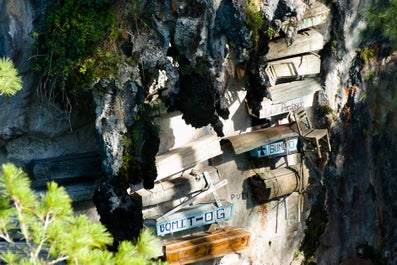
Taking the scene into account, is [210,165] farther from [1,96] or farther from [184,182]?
[1,96]

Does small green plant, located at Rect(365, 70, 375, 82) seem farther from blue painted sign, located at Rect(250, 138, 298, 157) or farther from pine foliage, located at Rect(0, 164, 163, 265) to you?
pine foliage, located at Rect(0, 164, 163, 265)

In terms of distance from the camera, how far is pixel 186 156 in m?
12.7

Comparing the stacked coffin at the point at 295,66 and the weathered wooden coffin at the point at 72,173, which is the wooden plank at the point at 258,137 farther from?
the weathered wooden coffin at the point at 72,173

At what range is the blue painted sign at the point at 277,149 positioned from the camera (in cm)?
1379

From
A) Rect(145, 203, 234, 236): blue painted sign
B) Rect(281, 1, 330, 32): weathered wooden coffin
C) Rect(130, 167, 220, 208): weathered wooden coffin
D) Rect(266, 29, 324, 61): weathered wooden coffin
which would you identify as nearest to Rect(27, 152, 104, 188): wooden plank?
Rect(130, 167, 220, 208): weathered wooden coffin

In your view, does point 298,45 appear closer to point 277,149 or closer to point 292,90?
point 292,90

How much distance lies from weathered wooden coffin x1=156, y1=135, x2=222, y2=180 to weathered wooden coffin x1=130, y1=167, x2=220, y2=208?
182mm

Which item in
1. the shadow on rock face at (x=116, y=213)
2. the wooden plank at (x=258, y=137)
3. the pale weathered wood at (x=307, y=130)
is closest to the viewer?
the shadow on rock face at (x=116, y=213)

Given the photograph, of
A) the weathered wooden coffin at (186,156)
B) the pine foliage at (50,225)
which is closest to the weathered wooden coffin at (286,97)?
the weathered wooden coffin at (186,156)

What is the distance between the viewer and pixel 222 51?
12.4 m

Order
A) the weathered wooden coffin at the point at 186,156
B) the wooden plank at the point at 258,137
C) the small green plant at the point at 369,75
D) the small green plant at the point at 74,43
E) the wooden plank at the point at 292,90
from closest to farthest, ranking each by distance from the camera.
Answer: the small green plant at the point at 74,43 < the weathered wooden coffin at the point at 186,156 < the wooden plank at the point at 258,137 < the wooden plank at the point at 292,90 < the small green plant at the point at 369,75

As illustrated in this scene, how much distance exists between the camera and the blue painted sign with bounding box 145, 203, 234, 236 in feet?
41.3

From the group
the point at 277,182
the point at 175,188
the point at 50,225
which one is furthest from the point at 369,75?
the point at 50,225

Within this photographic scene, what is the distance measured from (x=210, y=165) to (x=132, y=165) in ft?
6.53
